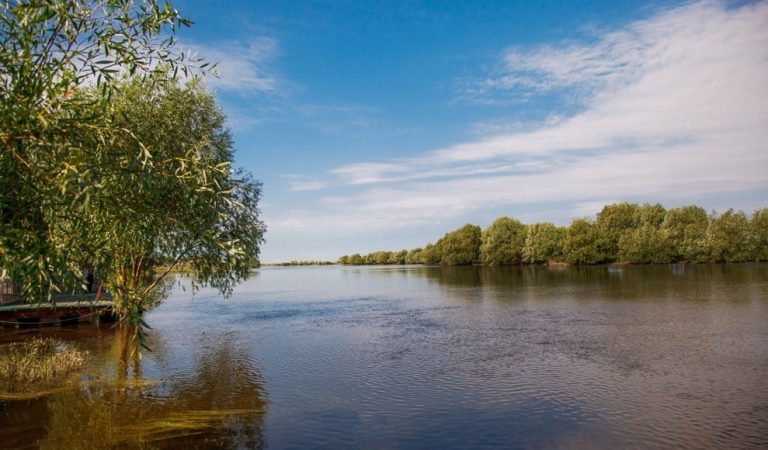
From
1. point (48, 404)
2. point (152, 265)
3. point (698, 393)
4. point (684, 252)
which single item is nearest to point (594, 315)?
point (698, 393)

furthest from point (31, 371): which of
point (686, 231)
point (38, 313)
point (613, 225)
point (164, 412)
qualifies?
point (613, 225)

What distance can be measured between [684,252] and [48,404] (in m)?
158

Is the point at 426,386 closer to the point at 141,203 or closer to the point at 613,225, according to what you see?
the point at 141,203

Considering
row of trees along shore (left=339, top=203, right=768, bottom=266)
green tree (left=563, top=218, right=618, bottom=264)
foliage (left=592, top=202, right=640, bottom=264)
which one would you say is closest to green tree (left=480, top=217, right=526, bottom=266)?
row of trees along shore (left=339, top=203, right=768, bottom=266)

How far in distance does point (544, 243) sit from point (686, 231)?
39.8m

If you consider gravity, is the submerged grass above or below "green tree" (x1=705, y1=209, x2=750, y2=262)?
below

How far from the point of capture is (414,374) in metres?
26.9

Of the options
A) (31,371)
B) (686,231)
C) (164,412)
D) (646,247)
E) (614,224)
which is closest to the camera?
(164,412)

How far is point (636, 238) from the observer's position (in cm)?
14850

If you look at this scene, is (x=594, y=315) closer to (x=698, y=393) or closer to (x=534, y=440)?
(x=698, y=393)

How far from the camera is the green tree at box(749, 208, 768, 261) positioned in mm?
139000

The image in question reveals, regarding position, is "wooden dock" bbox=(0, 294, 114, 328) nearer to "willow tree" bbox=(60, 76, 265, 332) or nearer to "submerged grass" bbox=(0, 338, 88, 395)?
"submerged grass" bbox=(0, 338, 88, 395)

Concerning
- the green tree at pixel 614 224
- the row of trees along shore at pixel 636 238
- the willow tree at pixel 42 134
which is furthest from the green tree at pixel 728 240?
the willow tree at pixel 42 134

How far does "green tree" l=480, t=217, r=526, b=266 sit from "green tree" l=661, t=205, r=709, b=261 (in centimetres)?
4548
